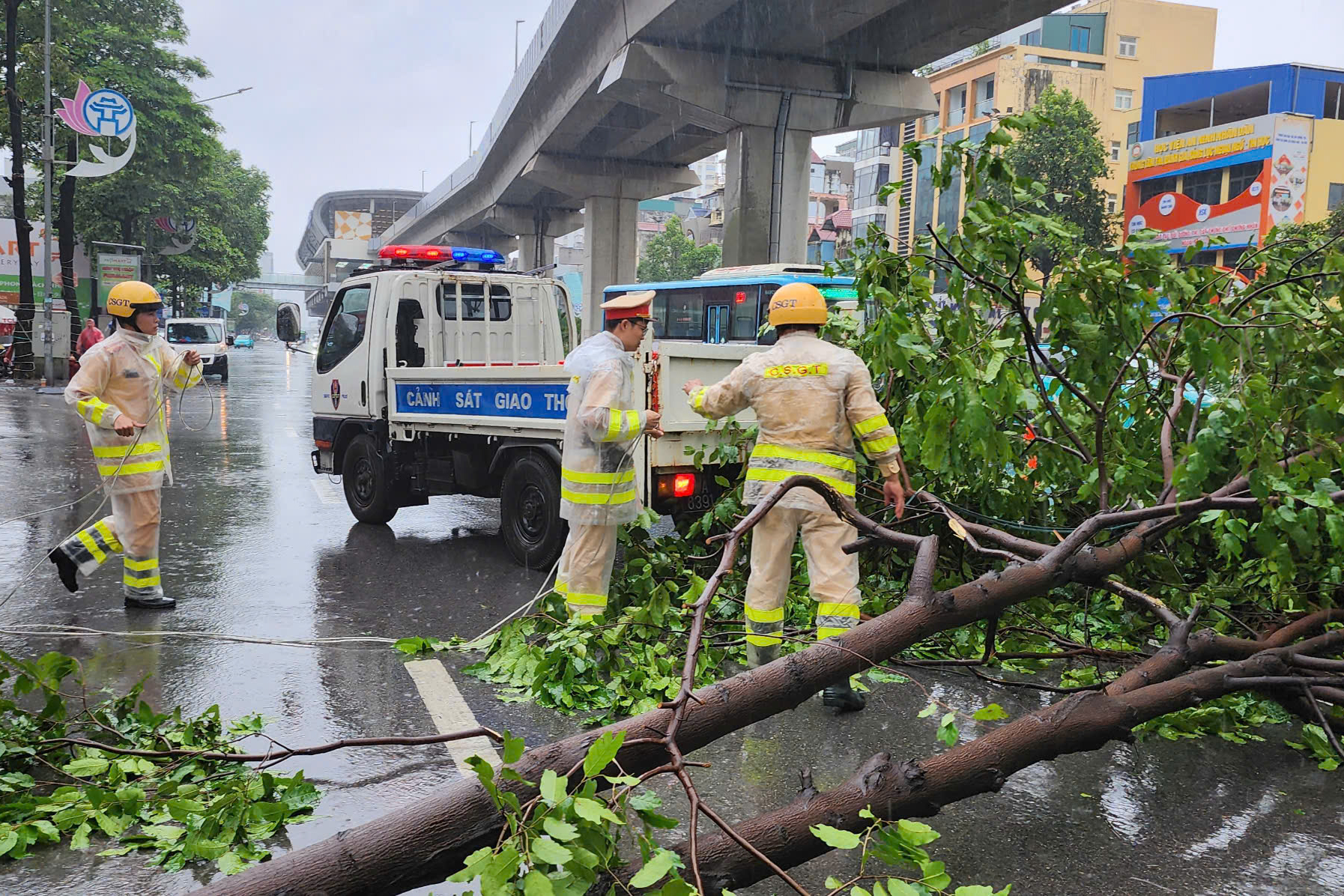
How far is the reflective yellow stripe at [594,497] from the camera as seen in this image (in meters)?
5.97

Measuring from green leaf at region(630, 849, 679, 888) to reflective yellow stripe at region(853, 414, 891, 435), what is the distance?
116 inches

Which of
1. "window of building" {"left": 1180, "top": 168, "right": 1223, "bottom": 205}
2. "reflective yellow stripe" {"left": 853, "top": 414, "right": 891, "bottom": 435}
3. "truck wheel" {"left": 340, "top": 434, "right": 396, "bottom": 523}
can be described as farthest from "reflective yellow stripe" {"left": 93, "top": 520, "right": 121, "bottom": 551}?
"window of building" {"left": 1180, "top": 168, "right": 1223, "bottom": 205}

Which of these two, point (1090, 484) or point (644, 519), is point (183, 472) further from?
point (1090, 484)

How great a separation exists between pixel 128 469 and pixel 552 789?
5.03m

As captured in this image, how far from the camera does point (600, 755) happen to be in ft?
8.13

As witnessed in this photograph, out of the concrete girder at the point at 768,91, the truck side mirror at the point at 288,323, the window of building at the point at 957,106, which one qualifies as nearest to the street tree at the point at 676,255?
the window of building at the point at 957,106

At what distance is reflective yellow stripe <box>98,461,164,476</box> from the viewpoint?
649 centimetres

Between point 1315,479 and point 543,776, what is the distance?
295 centimetres

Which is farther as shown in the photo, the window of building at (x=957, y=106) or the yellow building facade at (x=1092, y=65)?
the window of building at (x=957, y=106)

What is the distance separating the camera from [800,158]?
24.3m

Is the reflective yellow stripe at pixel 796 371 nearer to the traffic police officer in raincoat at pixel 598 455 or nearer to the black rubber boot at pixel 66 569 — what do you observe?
the traffic police officer in raincoat at pixel 598 455

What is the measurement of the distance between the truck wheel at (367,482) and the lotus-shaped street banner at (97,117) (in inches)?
785

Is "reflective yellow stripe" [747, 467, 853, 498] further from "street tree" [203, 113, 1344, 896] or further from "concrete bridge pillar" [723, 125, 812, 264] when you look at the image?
"concrete bridge pillar" [723, 125, 812, 264]

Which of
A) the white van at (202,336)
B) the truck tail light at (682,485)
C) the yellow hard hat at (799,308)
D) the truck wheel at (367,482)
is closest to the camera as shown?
the yellow hard hat at (799,308)
